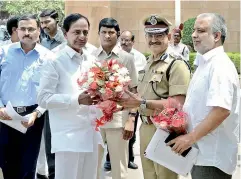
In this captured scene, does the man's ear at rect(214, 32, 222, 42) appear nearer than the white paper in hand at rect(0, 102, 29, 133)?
Yes

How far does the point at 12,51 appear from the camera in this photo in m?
4.44

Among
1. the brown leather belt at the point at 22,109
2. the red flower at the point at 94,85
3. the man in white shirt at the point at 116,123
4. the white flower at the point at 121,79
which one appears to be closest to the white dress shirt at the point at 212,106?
the white flower at the point at 121,79

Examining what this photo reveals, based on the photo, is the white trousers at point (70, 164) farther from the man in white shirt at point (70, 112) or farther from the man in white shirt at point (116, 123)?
the man in white shirt at point (116, 123)

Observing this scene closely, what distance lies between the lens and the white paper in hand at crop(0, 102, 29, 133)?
4105mm

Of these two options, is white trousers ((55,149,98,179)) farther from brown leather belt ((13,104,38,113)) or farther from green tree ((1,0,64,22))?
green tree ((1,0,64,22))

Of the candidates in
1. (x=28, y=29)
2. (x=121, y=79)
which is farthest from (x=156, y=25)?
(x=28, y=29)

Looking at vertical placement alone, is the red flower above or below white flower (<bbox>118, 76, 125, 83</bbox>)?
below

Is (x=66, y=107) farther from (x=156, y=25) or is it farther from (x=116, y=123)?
(x=116, y=123)

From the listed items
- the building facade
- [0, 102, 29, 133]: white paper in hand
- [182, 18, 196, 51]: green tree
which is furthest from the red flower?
the building facade

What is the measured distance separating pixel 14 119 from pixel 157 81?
140 cm

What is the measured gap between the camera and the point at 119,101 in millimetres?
3375

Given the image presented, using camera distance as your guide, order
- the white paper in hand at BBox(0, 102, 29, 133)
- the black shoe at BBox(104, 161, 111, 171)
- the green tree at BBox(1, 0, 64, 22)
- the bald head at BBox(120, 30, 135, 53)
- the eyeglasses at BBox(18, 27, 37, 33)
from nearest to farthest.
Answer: the white paper in hand at BBox(0, 102, 29, 133) < the eyeglasses at BBox(18, 27, 37, 33) < the black shoe at BBox(104, 161, 111, 171) < the bald head at BBox(120, 30, 135, 53) < the green tree at BBox(1, 0, 64, 22)

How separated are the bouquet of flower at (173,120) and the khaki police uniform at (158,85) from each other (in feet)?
1.93

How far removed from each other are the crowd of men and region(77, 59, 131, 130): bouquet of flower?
0.10 metres
